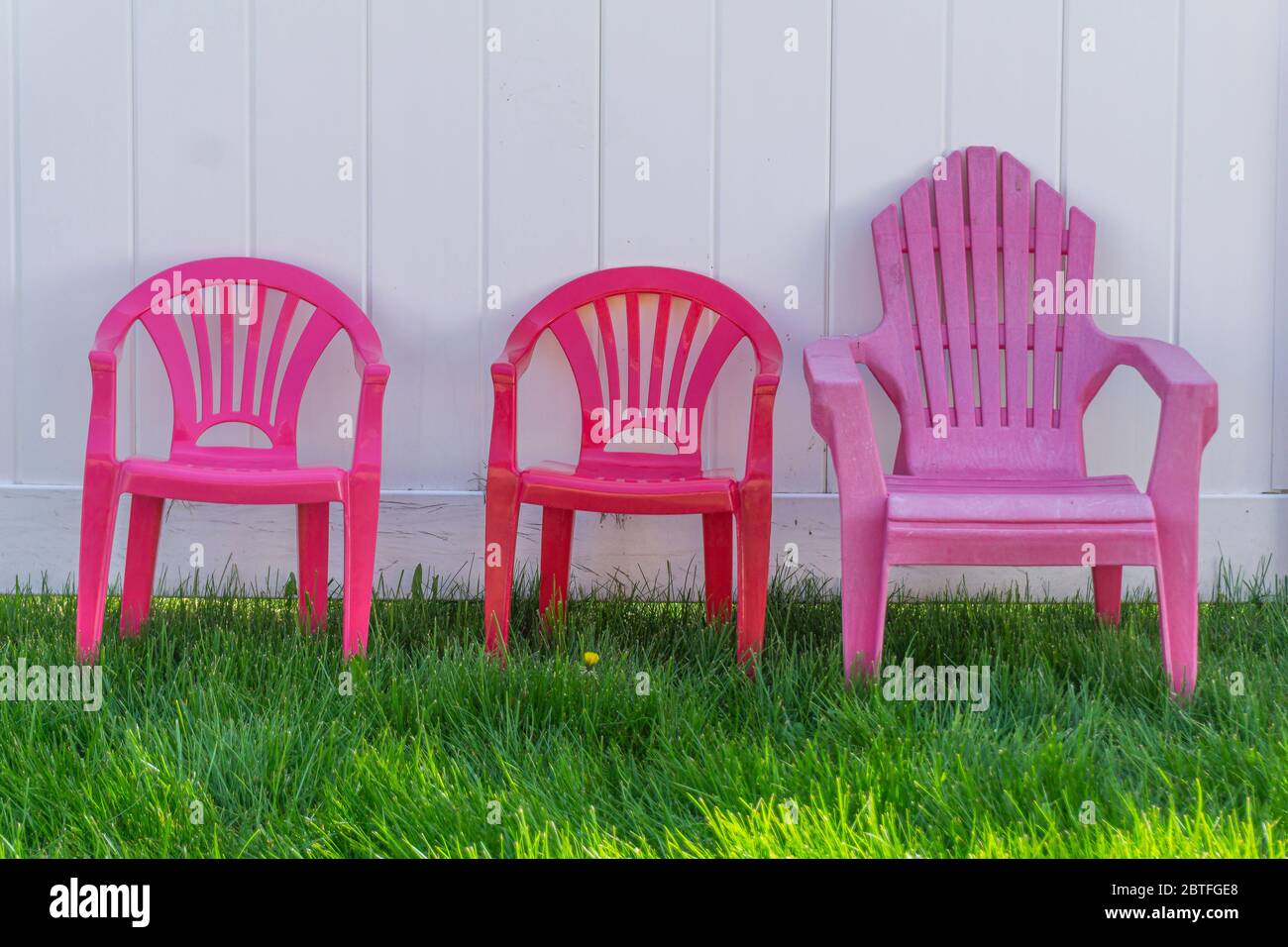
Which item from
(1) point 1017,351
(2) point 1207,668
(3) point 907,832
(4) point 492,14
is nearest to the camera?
(3) point 907,832

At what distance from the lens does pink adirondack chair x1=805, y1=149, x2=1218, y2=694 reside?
1873 millimetres

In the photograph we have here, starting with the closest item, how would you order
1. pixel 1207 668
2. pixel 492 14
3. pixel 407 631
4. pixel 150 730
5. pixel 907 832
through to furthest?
1. pixel 907 832
2. pixel 150 730
3. pixel 1207 668
4. pixel 407 631
5. pixel 492 14

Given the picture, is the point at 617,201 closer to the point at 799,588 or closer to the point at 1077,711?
the point at 799,588

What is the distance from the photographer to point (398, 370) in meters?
2.69

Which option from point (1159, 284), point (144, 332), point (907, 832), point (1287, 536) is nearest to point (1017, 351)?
point (1159, 284)

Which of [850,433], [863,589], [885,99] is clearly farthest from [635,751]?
[885,99]

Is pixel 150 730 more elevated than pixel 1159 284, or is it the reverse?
pixel 1159 284

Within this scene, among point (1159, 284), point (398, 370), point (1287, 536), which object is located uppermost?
point (1159, 284)

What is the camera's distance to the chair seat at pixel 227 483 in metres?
2.01

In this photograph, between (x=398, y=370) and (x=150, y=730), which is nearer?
(x=150, y=730)

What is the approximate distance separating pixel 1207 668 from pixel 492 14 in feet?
7.19

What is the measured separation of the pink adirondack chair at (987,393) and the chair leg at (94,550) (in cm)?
139

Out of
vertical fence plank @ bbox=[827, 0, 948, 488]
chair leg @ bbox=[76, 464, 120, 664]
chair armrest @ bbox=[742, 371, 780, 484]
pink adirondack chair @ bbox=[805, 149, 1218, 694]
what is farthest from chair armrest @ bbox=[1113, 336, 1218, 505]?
chair leg @ bbox=[76, 464, 120, 664]

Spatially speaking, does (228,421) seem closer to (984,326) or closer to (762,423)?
(762,423)
